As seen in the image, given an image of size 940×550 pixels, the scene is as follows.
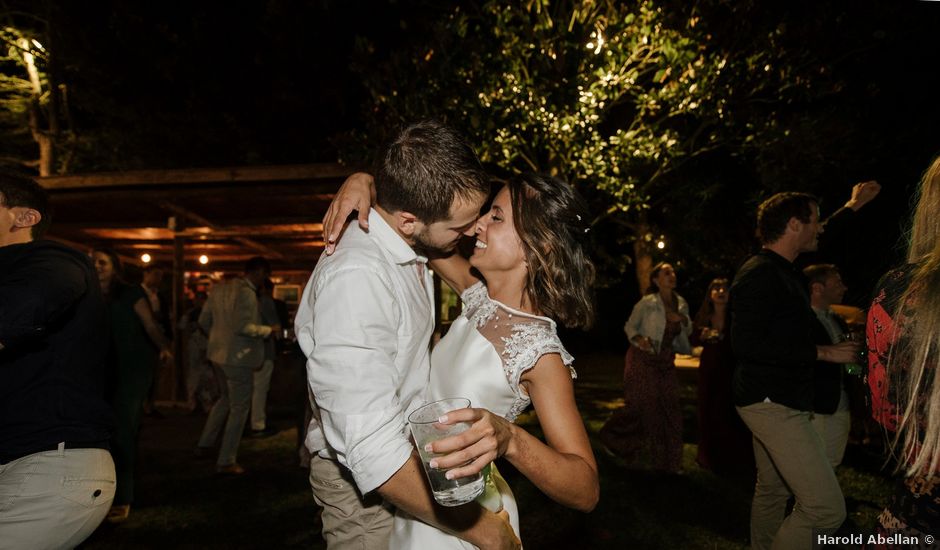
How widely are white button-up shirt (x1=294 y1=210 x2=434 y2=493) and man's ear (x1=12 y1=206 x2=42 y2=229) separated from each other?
1242 millimetres

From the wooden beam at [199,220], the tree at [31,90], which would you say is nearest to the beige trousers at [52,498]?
the wooden beam at [199,220]

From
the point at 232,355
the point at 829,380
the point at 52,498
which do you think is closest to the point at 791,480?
the point at 829,380

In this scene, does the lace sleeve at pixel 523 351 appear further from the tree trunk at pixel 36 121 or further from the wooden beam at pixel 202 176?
the tree trunk at pixel 36 121

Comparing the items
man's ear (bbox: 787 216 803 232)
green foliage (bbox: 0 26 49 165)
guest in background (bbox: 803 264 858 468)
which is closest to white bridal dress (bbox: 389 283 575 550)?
man's ear (bbox: 787 216 803 232)

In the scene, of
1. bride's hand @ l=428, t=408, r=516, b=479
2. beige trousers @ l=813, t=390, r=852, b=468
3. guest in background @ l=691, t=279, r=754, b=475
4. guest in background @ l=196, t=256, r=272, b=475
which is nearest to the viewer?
bride's hand @ l=428, t=408, r=516, b=479

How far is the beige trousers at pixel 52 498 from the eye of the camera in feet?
5.54

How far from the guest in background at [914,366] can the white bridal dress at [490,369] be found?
100cm

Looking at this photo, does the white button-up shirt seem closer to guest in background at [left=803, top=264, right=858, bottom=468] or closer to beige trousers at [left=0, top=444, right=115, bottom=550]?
beige trousers at [left=0, top=444, right=115, bottom=550]

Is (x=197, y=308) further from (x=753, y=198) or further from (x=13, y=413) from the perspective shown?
(x=753, y=198)

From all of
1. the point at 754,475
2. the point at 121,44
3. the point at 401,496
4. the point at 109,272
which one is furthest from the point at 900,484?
the point at 121,44

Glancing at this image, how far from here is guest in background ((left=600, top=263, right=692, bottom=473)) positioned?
5.52 meters

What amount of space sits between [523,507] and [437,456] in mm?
3843

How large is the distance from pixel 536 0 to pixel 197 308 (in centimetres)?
672

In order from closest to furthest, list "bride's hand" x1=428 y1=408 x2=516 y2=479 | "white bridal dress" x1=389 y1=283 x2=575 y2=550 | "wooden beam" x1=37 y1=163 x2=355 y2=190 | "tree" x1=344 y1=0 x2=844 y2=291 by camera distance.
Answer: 1. "bride's hand" x1=428 y1=408 x2=516 y2=479
2. "white bridal dress" x1=389 y1=283 x2=575 y2=550
3. "tree" x1=344 y1=0 x2=844 y2=291
4. "wooden beam" x1=37 y1=163 x2=355 y2=190
